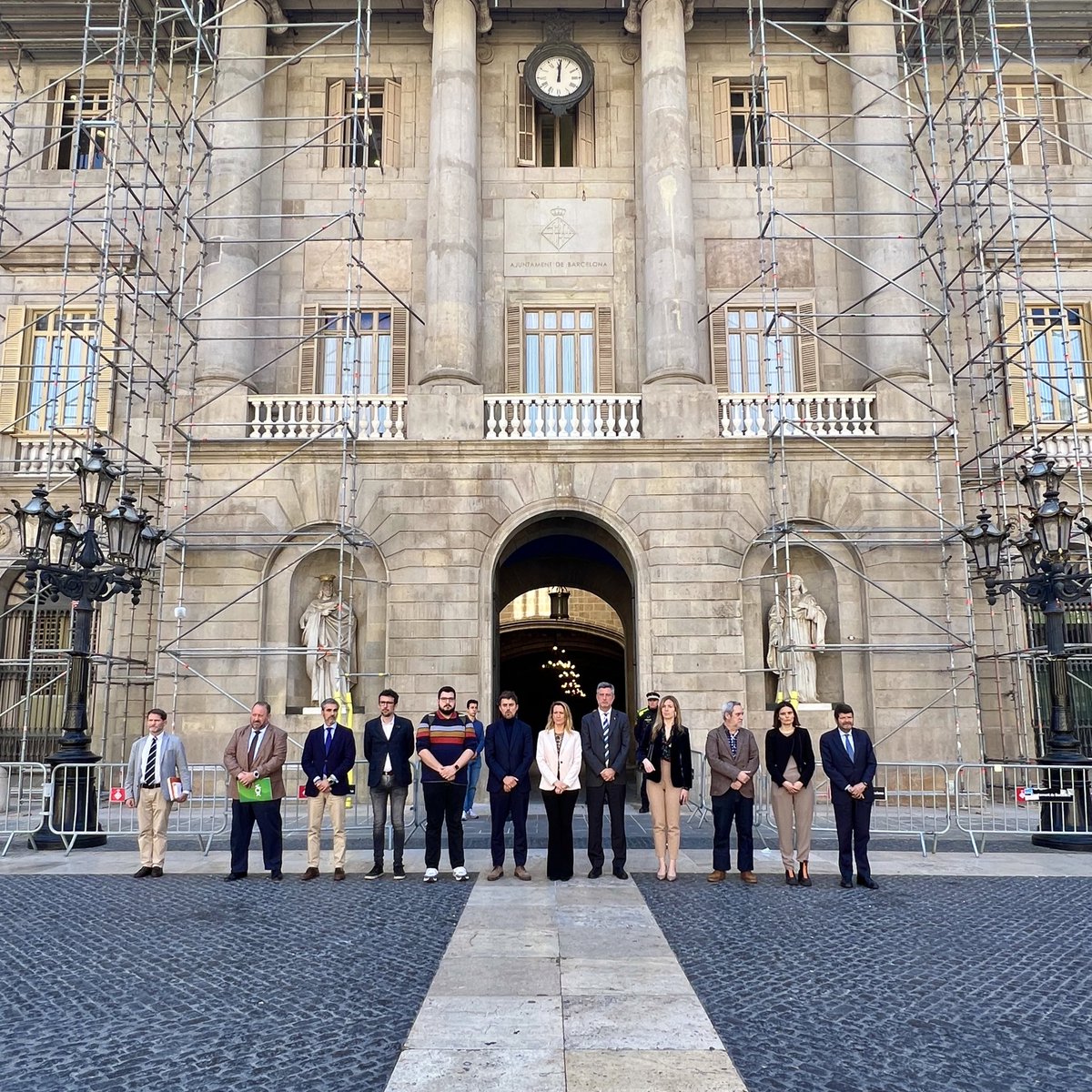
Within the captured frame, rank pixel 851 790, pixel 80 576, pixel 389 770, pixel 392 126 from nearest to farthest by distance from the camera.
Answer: pixel 851 790 < pixel 389 770 < pixel 80 576 < pixel 392 126

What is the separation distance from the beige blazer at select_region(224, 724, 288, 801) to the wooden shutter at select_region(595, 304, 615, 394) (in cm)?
1326

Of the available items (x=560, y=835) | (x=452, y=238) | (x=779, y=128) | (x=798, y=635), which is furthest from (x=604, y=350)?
(x=560, y=835)

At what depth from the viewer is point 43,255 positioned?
22.7 m

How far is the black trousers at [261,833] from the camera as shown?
10562 millimetres

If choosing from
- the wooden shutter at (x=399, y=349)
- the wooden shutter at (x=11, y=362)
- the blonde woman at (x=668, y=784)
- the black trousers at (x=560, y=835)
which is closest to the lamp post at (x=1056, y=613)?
the blonde woman at (x=668, y=784)

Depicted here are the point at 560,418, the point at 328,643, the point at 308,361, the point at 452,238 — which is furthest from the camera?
the point at 308,361

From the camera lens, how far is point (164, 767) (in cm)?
1101

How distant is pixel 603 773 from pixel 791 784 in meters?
1.95

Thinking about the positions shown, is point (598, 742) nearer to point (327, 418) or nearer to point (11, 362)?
point (327, 418)

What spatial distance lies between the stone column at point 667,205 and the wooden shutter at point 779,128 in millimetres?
2485

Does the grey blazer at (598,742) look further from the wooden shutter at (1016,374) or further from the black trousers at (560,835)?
the wooden shutter at (1016,374)

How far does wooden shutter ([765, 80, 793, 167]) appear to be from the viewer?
908 inches

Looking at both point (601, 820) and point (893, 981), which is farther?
point (601, 820)

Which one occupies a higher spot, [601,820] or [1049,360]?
[1049,360]
